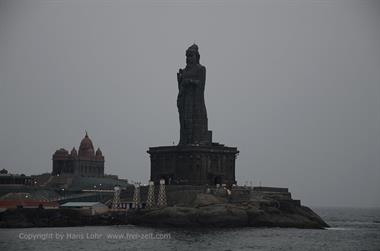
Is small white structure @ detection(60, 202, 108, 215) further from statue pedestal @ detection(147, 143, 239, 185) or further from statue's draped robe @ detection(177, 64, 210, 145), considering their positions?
statue's draped robe @ detection(177, 64, 210, 145)

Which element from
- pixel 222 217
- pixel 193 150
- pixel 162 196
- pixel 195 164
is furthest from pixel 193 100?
pixel 222 217

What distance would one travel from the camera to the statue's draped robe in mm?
137000

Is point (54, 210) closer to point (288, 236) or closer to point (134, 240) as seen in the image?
point (134, 240)

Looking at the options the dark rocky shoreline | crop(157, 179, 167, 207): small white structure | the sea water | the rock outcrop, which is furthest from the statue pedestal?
the sea water

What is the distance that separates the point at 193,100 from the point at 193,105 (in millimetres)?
815

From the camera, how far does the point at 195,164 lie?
133 m

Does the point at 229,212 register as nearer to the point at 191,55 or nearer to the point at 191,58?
the point at 191,58

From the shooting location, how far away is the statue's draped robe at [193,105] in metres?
137

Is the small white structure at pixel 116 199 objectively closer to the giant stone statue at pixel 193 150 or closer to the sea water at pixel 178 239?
the giant stone statue at pixel 193 150

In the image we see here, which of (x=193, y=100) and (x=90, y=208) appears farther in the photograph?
(x=193, y=100)

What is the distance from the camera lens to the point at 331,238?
103438mm

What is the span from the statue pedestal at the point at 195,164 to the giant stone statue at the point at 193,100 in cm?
287

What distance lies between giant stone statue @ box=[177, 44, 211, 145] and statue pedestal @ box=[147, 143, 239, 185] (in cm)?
287

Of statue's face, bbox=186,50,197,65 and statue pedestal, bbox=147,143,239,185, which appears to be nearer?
statue pedestal, bbox=147,143,239,185
